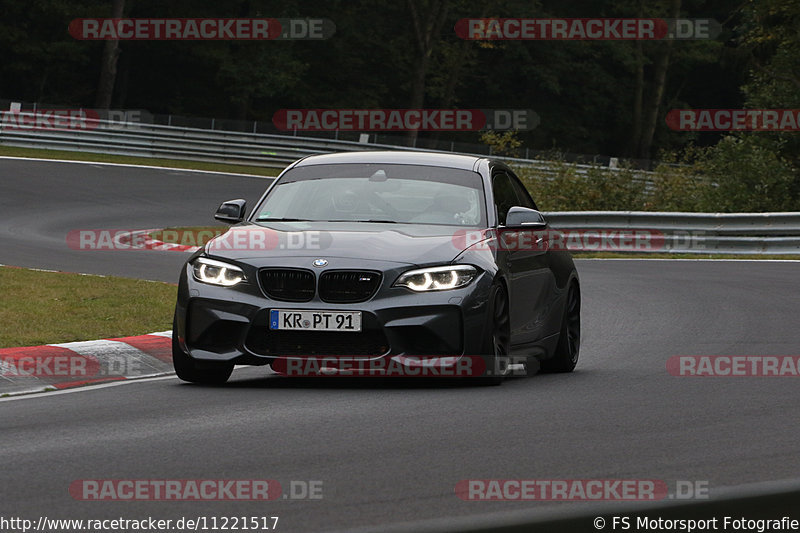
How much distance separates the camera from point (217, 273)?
892 centimetres

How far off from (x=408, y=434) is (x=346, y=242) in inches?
86.1

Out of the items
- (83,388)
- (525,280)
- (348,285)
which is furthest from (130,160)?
(348,285)

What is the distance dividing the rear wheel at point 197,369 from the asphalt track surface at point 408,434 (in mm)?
106

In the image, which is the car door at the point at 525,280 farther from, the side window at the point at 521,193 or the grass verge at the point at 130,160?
the grass verge at the point at 130,160

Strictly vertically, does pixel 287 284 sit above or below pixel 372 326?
above

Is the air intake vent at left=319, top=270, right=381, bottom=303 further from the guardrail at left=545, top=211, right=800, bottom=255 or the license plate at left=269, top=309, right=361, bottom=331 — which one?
the guardrail at left=545, top=211, right=800, bottom=255

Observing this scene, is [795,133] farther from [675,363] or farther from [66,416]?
[66,416]

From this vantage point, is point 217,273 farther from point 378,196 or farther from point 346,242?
point 378,196

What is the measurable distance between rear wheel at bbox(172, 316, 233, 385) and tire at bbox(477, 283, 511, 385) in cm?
158

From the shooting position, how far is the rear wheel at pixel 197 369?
29.6 ft

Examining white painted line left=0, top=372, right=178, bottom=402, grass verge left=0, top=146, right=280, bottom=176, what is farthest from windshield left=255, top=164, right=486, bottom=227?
grass verge left=0, top=146, right=280, bottom=176

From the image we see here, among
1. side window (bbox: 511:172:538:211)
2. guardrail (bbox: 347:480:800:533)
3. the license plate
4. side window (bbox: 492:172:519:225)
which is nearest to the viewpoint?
guardrail (bbox: 347:480:800:533)

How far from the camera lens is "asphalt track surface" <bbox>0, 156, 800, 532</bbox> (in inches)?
214

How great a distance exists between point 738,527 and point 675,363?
23.6 ft
